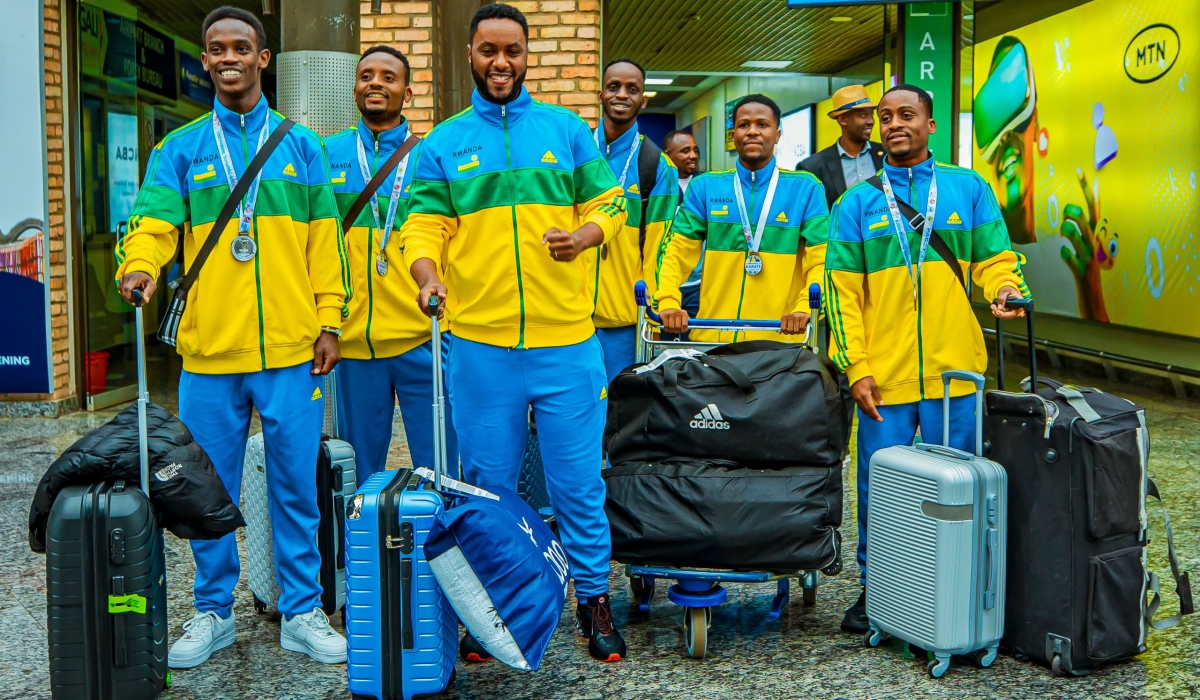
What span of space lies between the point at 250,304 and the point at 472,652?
4.63 feet

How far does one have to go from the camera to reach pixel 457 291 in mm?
4008

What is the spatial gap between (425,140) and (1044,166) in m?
10.0

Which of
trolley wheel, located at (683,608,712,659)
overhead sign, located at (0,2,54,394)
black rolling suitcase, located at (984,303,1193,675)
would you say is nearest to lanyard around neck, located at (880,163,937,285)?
black rolling suitcase, located at (984,303,1193,675)

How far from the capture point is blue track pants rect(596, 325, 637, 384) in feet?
18.6

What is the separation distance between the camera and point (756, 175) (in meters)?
5.23

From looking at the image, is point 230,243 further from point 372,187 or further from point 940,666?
point 940,666

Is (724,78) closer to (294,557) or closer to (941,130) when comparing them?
(941,130)

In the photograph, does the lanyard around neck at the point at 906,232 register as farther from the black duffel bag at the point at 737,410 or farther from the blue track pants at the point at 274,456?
the blue track pants at the point at 274,456

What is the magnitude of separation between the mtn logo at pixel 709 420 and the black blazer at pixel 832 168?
3001 millimetres

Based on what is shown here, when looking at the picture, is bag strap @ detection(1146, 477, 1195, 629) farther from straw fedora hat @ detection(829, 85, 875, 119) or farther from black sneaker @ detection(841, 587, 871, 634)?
straw fedora hat @ detection(829, 85, 875, 119)

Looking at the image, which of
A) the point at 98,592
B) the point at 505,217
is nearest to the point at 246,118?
the point at 505,217

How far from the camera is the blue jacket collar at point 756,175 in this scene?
17.1 feet

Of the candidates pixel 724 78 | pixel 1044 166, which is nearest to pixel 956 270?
pixel 1044 166

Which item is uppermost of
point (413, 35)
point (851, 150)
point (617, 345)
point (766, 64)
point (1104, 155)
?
point (766, 64)
